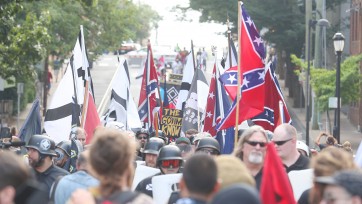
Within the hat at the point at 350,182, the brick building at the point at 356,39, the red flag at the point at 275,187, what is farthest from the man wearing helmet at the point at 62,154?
the brick building at the point at 356,39

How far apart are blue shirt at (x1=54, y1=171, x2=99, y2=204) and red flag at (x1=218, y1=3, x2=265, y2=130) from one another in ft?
18.9

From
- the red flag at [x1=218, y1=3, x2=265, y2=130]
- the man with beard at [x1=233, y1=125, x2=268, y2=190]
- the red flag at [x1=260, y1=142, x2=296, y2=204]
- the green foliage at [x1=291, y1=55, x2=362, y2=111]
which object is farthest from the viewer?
the green foliage at [x1=291, y1=55, x2=362, y2=111]

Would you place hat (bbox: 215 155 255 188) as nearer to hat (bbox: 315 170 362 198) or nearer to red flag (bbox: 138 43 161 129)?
hat (bbox: 315 170 362 198)

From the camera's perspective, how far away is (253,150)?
9688 mm

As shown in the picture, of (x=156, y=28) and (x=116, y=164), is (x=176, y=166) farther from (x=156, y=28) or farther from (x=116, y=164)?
(x=156, y=28)

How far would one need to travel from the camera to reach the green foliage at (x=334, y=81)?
41469 millimetres

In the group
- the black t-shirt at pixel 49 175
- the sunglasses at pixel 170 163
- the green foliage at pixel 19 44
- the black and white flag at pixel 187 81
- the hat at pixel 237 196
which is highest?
the green foliage at pixel 19 44

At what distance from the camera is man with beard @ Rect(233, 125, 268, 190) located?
9562 mm

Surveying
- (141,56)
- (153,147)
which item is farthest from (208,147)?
(141,56)

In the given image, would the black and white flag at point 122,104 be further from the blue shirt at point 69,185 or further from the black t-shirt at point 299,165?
the blue shirt at point 69,185

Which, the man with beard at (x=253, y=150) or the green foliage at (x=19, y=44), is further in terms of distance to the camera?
the green foliage at (x=19, y=44)

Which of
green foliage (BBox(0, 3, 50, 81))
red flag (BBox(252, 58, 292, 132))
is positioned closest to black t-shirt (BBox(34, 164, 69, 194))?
red flag (BBox(252, 58, 292, 132))

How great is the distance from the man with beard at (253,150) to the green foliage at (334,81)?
3154 centimetres

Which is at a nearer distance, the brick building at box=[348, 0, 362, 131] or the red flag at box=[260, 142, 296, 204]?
the red flag at box=[260, 142, 296, 204]
